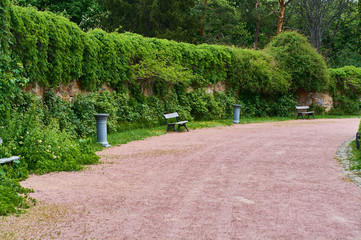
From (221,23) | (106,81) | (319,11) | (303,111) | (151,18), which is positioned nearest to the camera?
(106,81)

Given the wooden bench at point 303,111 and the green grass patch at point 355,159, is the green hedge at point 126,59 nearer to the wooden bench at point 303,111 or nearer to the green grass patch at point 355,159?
the wooden bench at point 303,111

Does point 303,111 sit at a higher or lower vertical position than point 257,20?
lower

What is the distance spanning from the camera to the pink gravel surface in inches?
154

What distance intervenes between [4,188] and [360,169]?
6448 millimetres

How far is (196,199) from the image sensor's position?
5.04 m

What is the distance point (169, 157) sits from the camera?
8.32m

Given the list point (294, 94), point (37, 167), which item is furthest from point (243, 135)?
point (294, 94)

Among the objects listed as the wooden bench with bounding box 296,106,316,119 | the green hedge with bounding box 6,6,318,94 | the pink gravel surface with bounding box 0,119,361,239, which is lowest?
the pink gravel surface with bounding box 0,119,361,239

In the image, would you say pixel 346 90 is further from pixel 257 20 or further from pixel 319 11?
pixel 257 20

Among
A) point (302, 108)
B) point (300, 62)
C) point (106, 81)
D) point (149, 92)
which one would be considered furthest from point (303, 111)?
point (106, 81)

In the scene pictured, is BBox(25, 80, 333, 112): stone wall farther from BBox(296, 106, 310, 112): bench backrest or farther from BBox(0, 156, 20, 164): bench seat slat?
BBox(0, 156, 20, 164): bench seat slat

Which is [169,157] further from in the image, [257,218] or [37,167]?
[257,218]

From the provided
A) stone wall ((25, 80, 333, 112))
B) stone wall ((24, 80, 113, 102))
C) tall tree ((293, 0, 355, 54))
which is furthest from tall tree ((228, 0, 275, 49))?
stone wall ((24, 80, 113, 102))

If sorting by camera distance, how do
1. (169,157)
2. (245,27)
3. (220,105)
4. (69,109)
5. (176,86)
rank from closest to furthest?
(169,157)
(69,109)
(176,86)
(220,105)
(245,27)
